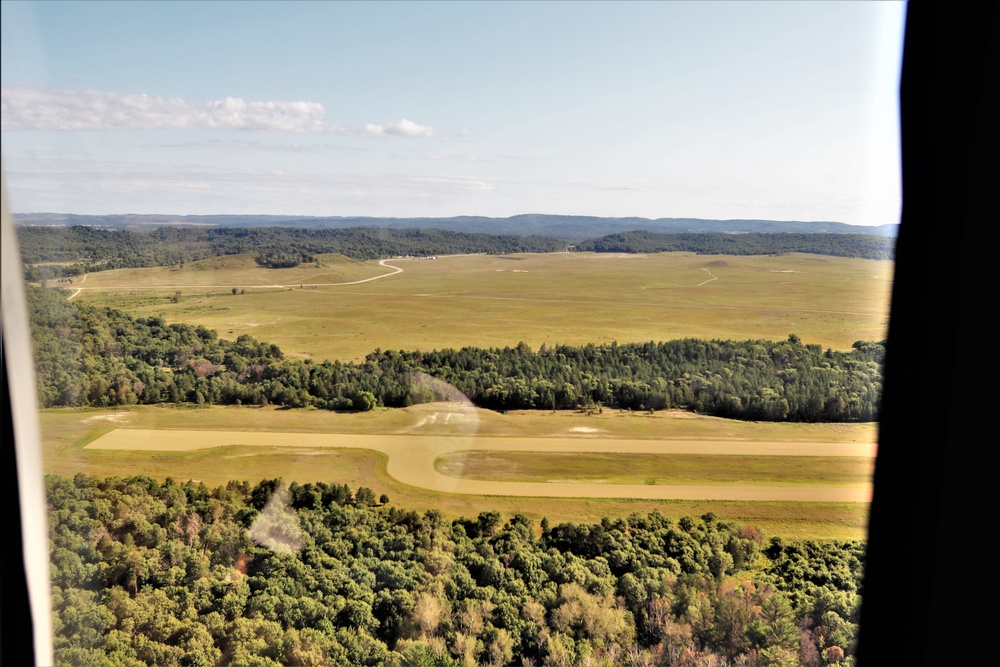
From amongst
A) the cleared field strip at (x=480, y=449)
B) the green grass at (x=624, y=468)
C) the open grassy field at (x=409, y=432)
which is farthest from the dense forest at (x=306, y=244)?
the green grass at (x=624, y=468)

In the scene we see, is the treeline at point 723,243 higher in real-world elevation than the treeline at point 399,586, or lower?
higher

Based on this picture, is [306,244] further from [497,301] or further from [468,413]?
[497,301]

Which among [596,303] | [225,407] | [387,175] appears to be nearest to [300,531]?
[225,407]

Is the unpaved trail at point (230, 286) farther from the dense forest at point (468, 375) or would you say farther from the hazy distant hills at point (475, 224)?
the hazy distant hills at point (475, 224)

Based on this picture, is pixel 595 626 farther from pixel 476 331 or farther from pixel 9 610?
pixel 476 331

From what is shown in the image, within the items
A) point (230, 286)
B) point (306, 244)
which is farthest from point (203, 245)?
point (306, 244)

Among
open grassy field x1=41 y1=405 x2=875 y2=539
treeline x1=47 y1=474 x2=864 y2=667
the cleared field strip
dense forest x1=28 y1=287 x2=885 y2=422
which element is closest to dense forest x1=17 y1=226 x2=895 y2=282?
dense forest x1=28 y1=287 x2=885 y2=422

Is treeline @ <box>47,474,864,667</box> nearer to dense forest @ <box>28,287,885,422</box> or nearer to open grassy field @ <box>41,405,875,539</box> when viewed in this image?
open grassy field @ <box>41,405,875,539</box>
